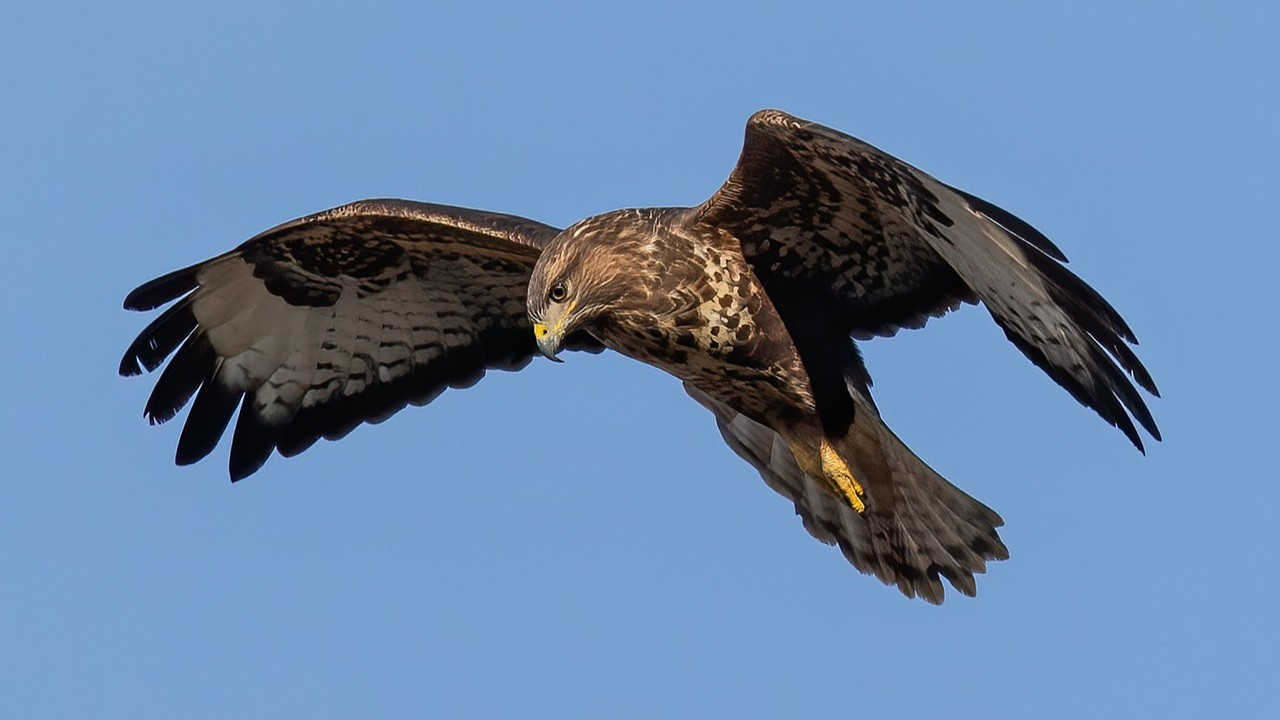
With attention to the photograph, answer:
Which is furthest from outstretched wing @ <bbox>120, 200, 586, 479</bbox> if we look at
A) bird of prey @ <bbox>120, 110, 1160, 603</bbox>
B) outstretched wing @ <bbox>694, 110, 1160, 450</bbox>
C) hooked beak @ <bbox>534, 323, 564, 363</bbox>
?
outstretched wing @ <bbox>694, 110, 1160, 450</bbox>

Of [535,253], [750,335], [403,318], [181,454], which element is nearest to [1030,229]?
[750,335]

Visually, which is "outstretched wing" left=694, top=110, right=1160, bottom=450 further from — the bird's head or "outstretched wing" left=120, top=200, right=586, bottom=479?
"outstretched wing" left=120, top=200, right=586, bottom=479

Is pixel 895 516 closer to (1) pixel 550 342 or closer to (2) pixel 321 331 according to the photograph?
(1) pixel 550 342

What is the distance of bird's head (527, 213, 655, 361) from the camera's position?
866 centimetres

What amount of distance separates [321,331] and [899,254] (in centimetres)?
291

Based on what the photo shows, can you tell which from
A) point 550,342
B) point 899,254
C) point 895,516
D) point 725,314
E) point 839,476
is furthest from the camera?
point 895,516

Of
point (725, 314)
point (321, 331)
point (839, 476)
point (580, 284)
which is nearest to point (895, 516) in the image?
point (839, 476)

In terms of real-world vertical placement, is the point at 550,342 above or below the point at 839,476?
above

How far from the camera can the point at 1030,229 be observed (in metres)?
7.74

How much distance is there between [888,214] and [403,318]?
8.73ft

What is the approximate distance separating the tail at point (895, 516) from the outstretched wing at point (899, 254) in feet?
2.60

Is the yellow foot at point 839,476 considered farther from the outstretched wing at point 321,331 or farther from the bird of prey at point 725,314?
the outstretched wing at point 321,331

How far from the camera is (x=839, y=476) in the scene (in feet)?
31.3

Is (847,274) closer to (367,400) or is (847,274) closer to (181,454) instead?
(367,400)
